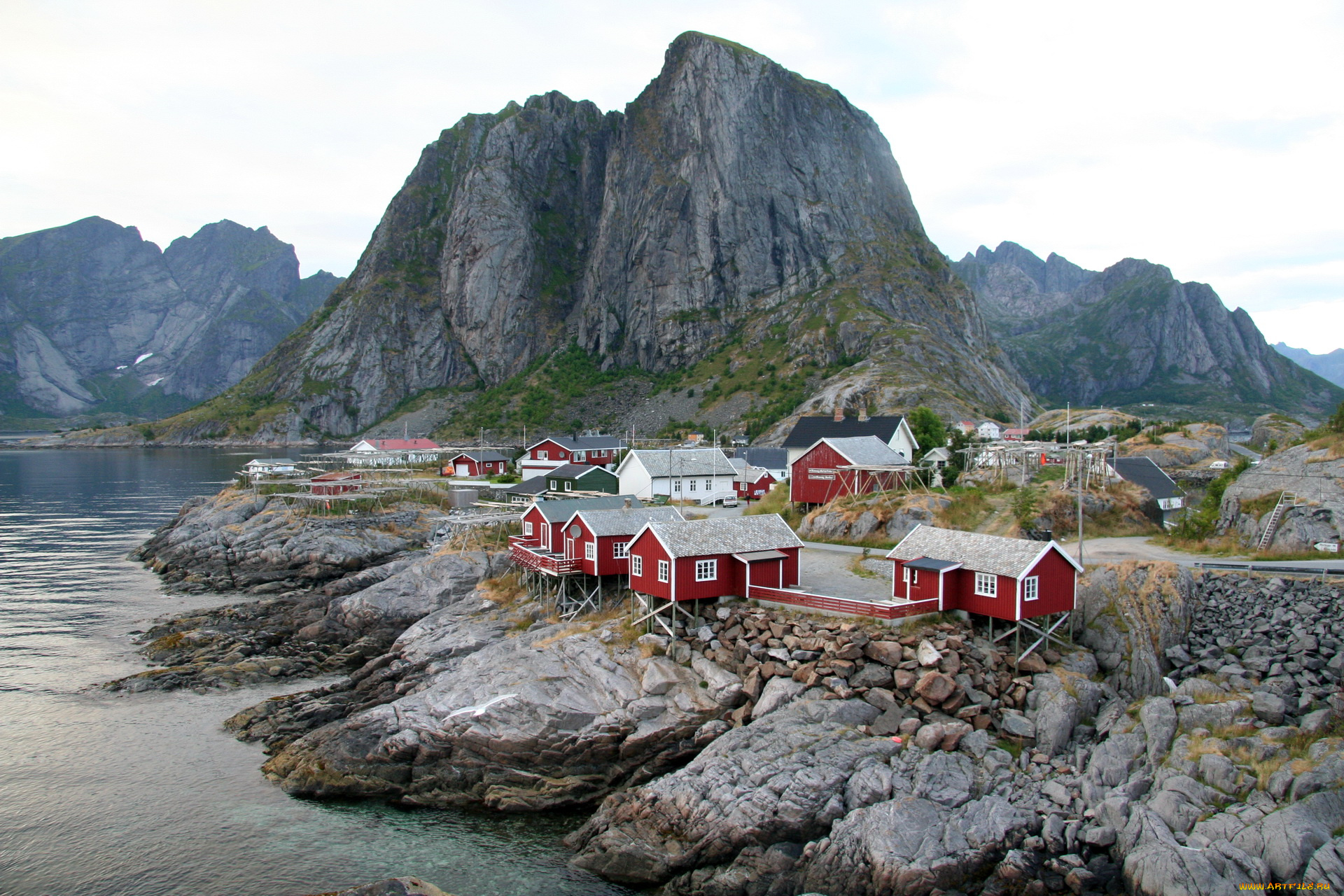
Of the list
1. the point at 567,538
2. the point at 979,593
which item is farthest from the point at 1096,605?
the point at 567,538

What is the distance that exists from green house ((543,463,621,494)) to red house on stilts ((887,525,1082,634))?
33.8 metres

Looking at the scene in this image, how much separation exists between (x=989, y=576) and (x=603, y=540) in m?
16.1

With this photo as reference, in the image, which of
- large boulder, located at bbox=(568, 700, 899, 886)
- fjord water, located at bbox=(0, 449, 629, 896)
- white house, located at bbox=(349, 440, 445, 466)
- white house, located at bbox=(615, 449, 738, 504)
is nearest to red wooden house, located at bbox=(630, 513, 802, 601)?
large boulder, located at bbox=(568, 700, 899, 886)

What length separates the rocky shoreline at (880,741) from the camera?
1836cm

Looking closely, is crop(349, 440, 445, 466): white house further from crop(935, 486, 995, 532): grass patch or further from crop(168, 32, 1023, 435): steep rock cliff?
crop(935, 486, 995, 532): grass patch

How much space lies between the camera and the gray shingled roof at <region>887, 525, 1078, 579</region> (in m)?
26.7

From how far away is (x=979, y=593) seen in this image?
1077 inches

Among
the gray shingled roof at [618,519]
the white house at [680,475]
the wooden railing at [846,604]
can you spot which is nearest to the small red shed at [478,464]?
the white house at [680,475]

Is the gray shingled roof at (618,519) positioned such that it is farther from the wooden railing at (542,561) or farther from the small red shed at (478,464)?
the small red shed at (478,464)

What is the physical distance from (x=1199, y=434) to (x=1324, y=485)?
177 ft

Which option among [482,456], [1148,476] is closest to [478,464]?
[482,456]

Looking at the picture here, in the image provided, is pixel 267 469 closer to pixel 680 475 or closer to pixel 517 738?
pixel 680 475

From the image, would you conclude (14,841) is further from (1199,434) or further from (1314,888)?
(1199,434)

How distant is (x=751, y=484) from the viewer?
60719 mm
